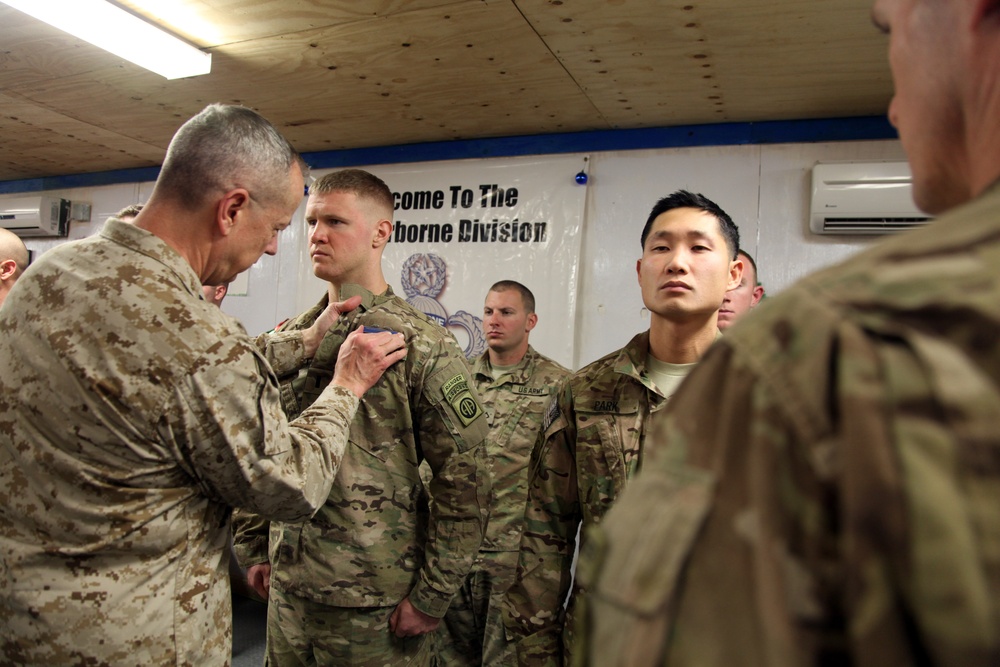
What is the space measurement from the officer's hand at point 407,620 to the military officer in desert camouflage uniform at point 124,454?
59 centimetres

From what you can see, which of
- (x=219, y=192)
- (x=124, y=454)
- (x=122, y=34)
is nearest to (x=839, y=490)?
(x=124, y=454)

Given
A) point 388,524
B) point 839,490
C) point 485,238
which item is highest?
point 485,238

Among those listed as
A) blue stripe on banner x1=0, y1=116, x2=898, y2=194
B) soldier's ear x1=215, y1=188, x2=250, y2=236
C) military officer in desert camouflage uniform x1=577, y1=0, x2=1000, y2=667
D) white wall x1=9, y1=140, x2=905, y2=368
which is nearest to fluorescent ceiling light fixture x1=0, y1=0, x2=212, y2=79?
blue stripe on banner x1=0, y1=116, x2=898, y2=194

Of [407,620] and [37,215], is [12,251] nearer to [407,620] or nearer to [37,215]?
[407,620]

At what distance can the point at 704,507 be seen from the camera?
0.36 m

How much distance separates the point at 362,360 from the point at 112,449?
65 cm

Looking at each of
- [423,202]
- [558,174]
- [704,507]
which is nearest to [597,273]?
[558,174]

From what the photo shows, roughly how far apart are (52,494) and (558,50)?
2.28 meters

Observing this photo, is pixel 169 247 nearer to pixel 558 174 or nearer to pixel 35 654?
pixel 35 654

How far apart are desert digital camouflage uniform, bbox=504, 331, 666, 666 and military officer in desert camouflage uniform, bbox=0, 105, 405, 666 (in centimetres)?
63

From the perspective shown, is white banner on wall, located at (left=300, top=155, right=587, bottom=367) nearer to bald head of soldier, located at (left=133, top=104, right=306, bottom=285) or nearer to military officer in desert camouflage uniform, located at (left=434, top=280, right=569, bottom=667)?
military officer in desert camouflage uniform, located at (left=434, top=280, right=569, bottom=667)

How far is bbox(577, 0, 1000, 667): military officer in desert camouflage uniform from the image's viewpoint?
11.8 inches

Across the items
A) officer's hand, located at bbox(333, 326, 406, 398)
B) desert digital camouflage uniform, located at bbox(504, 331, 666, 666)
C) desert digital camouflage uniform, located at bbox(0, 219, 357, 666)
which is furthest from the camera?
officer's hand, located at bbox(333, 326, 406, 398)

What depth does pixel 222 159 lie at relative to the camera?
126 cm
